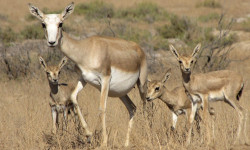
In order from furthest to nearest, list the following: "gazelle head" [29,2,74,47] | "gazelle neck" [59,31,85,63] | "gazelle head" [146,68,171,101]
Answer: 1. "gazelle head" [146,68,171,101]
2. "gazelle neck" [59,31,85,63]
3. "gazelle head" [29,2,74,47]

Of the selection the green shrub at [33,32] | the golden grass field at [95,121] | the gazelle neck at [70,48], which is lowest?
the green shrub at [33,32]

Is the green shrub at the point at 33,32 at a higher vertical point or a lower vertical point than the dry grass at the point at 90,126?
lower

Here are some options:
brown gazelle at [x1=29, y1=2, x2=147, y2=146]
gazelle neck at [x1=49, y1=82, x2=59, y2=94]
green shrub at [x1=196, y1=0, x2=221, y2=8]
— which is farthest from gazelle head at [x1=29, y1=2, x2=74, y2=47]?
green shrub at [x1=196, y1=0, x2=221, y2=8]

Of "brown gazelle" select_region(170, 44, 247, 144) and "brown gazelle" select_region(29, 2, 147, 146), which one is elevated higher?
"brown gazelle" select_region(29, 2, 147, 146)

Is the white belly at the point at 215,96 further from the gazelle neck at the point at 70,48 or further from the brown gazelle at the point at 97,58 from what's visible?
the gazelle neck at the point at 70,48

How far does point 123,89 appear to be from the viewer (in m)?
8.86

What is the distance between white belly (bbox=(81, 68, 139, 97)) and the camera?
26.8 feet

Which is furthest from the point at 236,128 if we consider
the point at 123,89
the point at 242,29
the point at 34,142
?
the point at 242,29

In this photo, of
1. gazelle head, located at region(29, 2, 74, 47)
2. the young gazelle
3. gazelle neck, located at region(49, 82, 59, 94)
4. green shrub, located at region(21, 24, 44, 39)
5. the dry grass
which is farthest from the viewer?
green shrub, located at region(21, 24, 44, 39)

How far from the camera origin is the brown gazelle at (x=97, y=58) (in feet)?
25.5

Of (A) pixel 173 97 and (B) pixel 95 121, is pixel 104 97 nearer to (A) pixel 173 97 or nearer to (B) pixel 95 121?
(B) pixel 95 121

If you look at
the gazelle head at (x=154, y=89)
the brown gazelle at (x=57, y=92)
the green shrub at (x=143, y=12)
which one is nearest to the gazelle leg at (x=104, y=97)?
the gazelle head at (x=154, y=89)

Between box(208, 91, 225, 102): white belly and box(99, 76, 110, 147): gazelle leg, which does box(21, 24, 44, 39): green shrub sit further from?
box(99, 76, 110, 147): gazelle leg

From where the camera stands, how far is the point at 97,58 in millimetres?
8219
